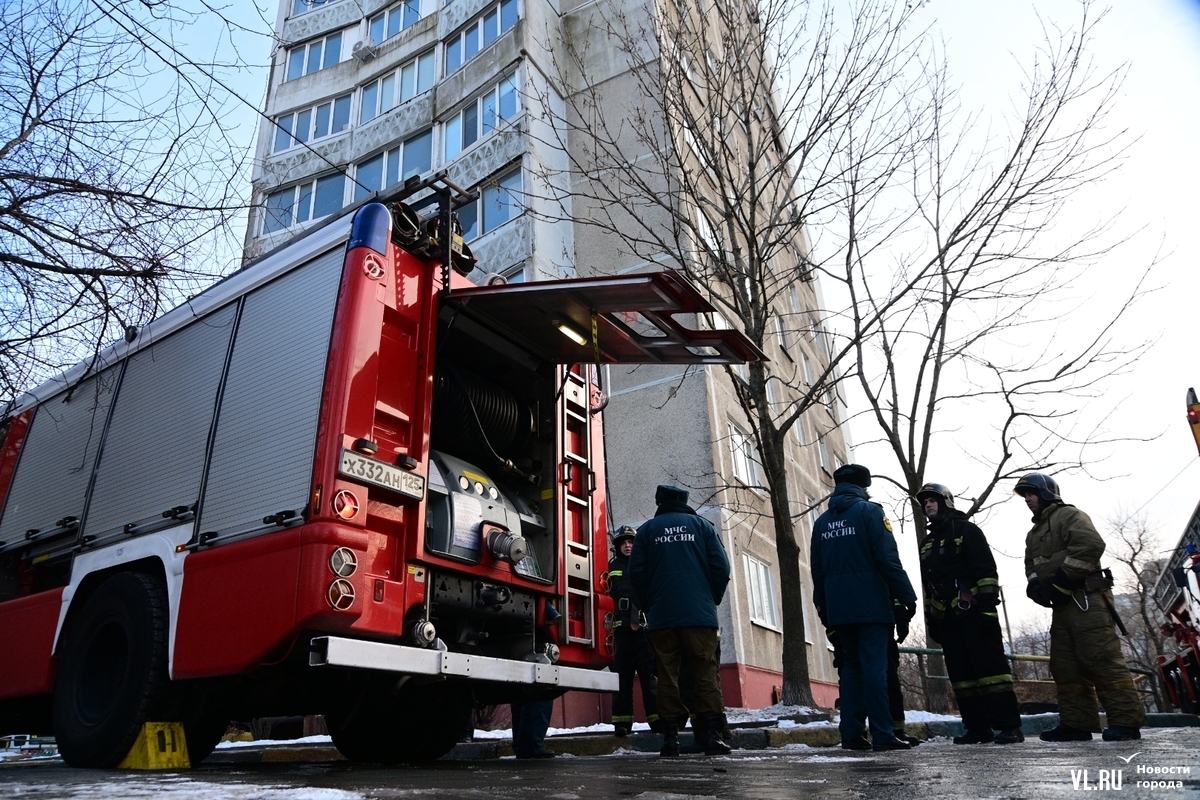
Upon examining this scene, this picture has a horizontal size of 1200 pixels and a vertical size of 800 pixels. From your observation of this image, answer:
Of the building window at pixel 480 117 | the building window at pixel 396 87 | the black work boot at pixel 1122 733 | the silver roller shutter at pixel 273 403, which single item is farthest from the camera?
the building window at pixel 396 87

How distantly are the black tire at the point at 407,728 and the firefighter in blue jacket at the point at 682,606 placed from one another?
1.41 m

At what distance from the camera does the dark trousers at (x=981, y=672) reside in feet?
19.7

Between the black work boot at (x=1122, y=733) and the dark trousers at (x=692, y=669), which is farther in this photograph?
the black work boot at (x=1122, y=733)

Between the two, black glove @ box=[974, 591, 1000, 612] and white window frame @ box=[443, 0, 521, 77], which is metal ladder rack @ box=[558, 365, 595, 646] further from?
white window frame @ box=[443, 0, 521, 77]

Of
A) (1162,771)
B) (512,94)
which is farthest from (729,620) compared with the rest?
(512,94)

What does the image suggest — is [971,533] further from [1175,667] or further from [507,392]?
[1175,667]

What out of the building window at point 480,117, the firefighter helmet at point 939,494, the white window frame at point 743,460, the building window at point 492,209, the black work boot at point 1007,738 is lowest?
the black work boot at point 1007,738

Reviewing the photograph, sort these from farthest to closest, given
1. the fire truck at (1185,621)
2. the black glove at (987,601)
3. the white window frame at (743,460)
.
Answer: the white window frame at (743,460) → the fire truck at (1185,621) → the black glove at (987,601)

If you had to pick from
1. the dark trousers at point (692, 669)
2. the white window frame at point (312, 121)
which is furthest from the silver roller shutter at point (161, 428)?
the white window frame at point (312, 121)

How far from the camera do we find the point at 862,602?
18.0 feet

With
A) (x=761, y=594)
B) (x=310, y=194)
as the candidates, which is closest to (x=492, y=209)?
(x=310, y=194)

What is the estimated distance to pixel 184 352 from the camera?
5.65 meters

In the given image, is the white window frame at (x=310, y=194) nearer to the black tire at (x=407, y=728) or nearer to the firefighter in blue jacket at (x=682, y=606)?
the black tire at (x=407, y=728)

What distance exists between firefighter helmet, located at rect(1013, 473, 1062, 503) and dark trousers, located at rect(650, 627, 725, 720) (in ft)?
9.71
